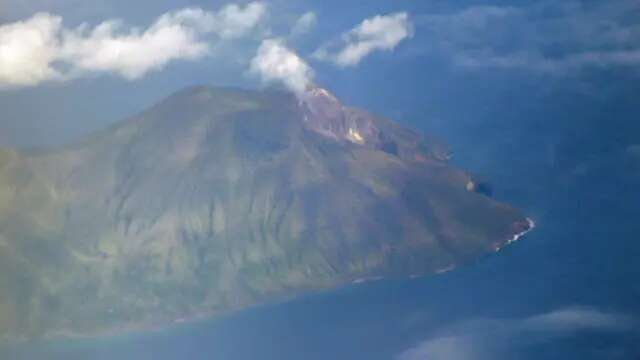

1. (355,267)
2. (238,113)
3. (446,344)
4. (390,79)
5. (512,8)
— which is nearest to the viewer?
(446,344)

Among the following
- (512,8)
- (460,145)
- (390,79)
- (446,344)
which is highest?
(512,8)

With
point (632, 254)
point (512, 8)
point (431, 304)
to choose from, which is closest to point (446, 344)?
point (431, 304)

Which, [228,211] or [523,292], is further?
[228,211]

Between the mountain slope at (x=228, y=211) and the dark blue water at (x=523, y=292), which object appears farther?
the mountain slope at (x=228, y=211)

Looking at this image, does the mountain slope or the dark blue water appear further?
the mountain slope

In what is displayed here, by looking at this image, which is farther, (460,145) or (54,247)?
(460,145)

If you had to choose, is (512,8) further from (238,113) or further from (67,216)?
(67,216)

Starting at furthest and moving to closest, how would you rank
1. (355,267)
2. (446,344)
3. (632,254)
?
1. (355,267)
2. (632,254)
3. (446,344)

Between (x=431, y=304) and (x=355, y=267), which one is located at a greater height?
(x=355, y=267)
